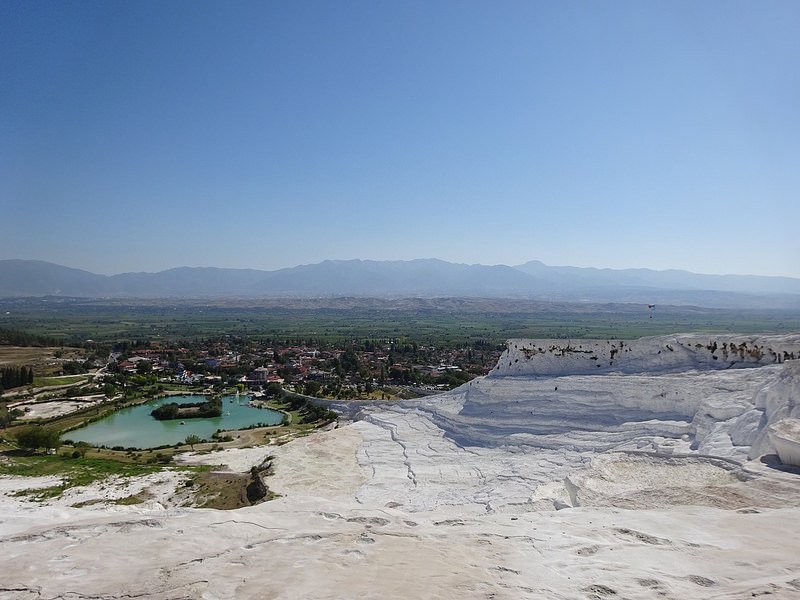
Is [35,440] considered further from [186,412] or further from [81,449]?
[186,412]

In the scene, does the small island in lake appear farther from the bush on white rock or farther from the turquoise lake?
the bush on white rock

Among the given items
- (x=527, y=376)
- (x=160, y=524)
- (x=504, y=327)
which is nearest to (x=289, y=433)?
(x=527, y=376)

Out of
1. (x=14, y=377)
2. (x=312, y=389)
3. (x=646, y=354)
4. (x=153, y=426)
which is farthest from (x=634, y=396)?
(x=14, y=377)

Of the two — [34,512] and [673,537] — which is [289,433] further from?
[673,537]

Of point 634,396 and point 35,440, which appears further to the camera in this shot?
point 35,440

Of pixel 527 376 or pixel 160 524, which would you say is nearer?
pixel 160 524

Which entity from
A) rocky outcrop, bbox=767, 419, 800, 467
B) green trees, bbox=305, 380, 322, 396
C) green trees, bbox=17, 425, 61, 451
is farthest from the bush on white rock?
green trees, bbox=305, 380, 322, 396
